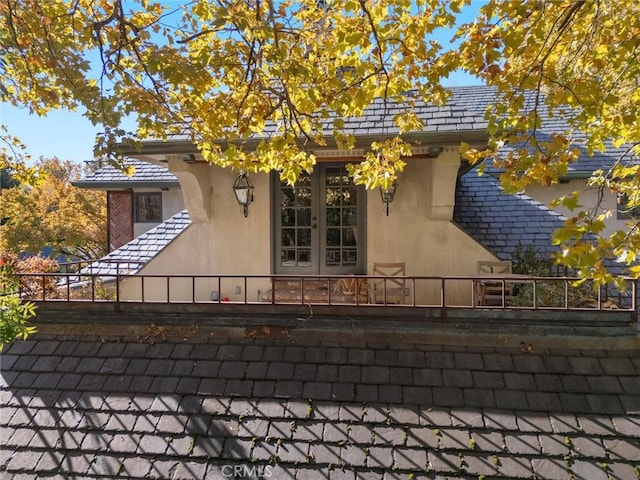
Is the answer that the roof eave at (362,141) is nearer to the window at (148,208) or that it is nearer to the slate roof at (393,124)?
the slate roof at (393,124)

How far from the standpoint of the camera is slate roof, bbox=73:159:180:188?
1161cm

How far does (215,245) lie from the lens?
6.22m

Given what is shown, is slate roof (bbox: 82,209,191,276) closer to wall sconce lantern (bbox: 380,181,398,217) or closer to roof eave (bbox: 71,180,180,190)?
wall sconce lantern (bbox: 380,181,398,217)

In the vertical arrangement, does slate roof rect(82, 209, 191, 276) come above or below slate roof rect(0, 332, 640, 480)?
above

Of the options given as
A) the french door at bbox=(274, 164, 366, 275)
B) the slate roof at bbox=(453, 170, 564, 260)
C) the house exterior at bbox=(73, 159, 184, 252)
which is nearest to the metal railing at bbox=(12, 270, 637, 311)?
the french door at bbox=(274, 164, 366, 275)

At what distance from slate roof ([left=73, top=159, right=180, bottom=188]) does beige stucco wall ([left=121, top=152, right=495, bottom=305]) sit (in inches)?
237

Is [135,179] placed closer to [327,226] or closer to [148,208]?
[148,208]

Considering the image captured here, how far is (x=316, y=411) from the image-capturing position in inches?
131

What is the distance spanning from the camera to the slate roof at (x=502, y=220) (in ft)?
21.3

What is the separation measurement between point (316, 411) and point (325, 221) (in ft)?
10.8

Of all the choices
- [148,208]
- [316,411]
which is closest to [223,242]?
[316,411]

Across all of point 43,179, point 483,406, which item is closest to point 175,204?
point 43,179

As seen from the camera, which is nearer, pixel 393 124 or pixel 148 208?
pixel 393 124

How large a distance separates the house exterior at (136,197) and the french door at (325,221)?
23.2 ft
